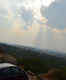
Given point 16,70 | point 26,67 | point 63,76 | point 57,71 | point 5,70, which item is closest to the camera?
point 5,70

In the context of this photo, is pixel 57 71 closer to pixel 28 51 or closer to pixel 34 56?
pixel 34 56

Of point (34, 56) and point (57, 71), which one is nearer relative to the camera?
point (57, 71)

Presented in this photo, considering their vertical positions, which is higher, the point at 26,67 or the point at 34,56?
the point at 34,56

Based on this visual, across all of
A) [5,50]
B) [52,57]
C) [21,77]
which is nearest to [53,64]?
[52,57]

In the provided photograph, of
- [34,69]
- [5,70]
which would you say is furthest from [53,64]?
[5,70]

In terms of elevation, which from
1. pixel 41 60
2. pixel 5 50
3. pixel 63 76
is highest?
pixel 5 50

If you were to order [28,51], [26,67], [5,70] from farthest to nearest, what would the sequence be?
1. [28,51]
2. [26,67]
3. [5,70]

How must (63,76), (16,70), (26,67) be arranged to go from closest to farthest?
1. (16,70)
2. (63,76)
3. (26,67)

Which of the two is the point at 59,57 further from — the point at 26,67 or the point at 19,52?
the point at 19,52

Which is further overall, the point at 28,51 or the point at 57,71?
the point at 28,51
